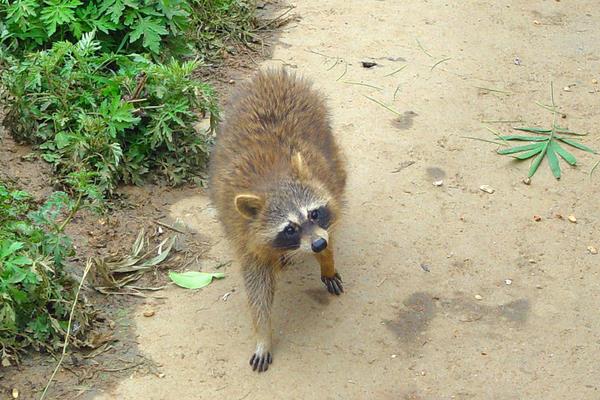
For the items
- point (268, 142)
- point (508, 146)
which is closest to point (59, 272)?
point (268, 142)

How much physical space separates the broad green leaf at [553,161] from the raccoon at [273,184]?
1.88 metres

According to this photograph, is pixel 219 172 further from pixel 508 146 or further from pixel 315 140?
pixel 508 146

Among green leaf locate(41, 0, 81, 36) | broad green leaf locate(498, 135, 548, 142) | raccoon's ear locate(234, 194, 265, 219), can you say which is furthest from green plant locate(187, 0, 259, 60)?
raccoon's ear locate(234, 194, 265, 219)

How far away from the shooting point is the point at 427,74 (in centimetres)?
800

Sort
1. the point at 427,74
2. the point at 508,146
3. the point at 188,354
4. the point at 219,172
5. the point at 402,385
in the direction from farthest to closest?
the point at 427,74, the point at 508,146, the point at 219,172, the point at 188,354, the point at 402,385

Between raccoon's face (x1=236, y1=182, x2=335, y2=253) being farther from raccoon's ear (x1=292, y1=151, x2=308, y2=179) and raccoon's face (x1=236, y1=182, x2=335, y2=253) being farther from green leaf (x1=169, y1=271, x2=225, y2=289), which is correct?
green leaf (x1=169, y1=271, x2=225, y2=289)

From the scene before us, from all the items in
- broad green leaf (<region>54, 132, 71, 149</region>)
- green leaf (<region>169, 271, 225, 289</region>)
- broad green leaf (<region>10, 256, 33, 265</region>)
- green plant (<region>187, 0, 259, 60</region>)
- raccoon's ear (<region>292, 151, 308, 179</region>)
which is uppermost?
raccoon's ear (<region>292, 151, 308, 179</region>)

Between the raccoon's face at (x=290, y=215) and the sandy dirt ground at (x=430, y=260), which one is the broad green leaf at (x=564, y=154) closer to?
the sandy dirt ground at (x=430, y=260)

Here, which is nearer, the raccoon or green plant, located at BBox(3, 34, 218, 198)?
the raccoon

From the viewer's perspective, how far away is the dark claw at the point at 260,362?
5145 mm

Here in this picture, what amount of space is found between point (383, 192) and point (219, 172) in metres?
1.51

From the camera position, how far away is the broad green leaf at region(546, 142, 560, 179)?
664 centimetres

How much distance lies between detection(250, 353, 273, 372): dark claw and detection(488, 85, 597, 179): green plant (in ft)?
9.14

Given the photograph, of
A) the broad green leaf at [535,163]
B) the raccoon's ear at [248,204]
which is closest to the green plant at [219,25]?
the broad green leaf at [535,163]
